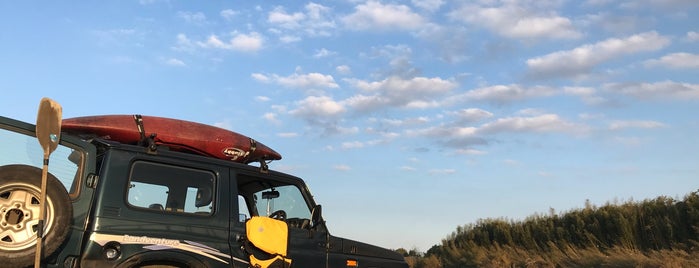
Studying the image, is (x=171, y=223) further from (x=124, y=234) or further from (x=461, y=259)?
(x=461, y=259)

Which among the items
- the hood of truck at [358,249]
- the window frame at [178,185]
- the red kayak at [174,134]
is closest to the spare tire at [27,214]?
the window frame at [178,185]

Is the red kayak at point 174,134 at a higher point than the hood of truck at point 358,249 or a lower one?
higher

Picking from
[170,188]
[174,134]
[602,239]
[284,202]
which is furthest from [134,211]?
[602,239]

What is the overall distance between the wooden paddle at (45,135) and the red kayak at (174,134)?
1134mm

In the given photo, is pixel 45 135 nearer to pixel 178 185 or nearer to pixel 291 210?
pixel 178 185

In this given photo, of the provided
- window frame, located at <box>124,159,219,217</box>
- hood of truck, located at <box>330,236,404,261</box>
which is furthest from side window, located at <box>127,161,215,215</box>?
hood of truck, located at <box>330,236,404,261</box>

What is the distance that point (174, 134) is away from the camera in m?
7.52

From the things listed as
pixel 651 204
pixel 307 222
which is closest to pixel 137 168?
pixel 307 222

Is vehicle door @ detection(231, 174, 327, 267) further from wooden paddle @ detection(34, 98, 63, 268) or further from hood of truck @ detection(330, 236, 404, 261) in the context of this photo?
wooden paddle @ detection(34, 98, 63, 268)

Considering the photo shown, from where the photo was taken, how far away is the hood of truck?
790cm

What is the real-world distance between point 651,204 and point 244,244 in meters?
18.0

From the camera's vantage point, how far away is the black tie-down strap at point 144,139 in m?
6.75

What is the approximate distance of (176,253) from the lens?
6426 mm

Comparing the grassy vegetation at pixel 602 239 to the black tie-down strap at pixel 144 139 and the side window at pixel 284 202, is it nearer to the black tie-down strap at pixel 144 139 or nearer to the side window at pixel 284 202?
the side window at pixel 284 202
